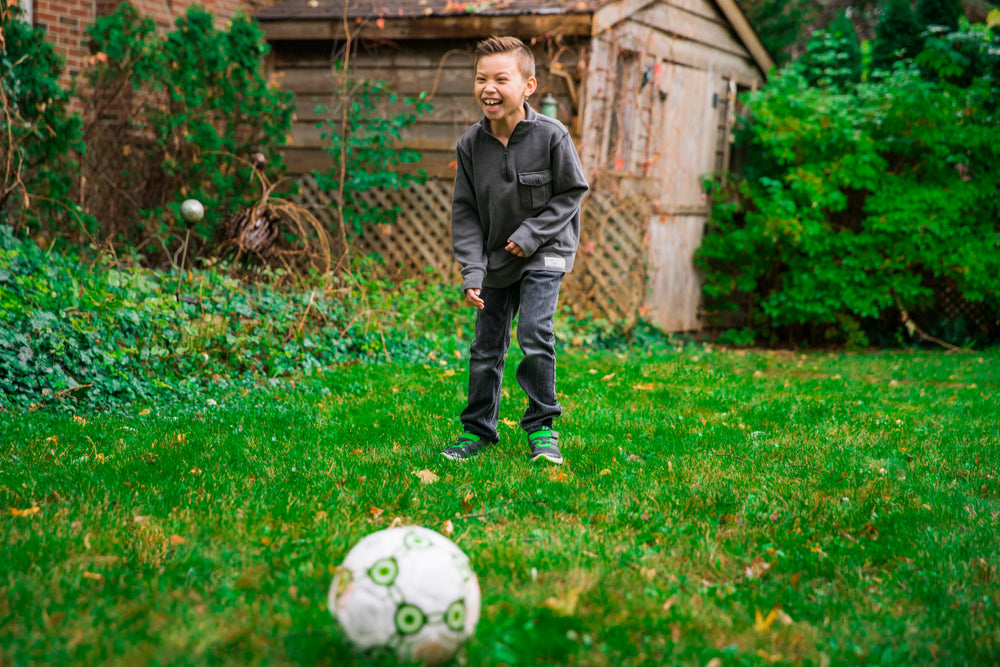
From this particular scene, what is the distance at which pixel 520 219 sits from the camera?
149 inches

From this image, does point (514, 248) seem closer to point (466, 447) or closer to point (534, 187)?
point (534, 187)

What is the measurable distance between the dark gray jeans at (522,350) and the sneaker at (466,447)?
0.03 metres

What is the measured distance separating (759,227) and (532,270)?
235 inches

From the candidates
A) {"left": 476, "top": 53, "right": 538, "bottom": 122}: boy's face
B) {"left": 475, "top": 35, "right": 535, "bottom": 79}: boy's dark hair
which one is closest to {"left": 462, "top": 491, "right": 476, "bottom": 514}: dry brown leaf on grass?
{"left": 476, "top": 53, "right": 538, "bottom": 122}: boy's face

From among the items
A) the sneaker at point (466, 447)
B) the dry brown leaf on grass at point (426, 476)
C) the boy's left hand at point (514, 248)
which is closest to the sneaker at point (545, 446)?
the sneaker at point (466, 447)

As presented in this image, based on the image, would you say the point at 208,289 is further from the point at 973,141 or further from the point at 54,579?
the point at 973,141

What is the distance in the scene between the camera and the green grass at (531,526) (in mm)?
2197

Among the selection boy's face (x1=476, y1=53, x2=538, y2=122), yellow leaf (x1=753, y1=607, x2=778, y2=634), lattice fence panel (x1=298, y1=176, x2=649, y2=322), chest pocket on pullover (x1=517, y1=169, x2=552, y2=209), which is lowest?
yellow leaf (x1=753, y1=607, x2=778, y2=634)

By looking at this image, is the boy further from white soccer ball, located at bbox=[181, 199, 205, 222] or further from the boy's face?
white soccer ball, located at bbox=[181, 199, 205, 222]

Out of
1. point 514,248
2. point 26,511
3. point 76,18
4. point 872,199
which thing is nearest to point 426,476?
point 514,248

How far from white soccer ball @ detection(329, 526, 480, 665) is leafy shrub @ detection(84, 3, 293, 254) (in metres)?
5.91

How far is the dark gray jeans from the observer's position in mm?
3752

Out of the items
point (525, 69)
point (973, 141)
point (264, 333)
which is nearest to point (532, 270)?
point (525, 69)

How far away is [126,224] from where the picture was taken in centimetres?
781
